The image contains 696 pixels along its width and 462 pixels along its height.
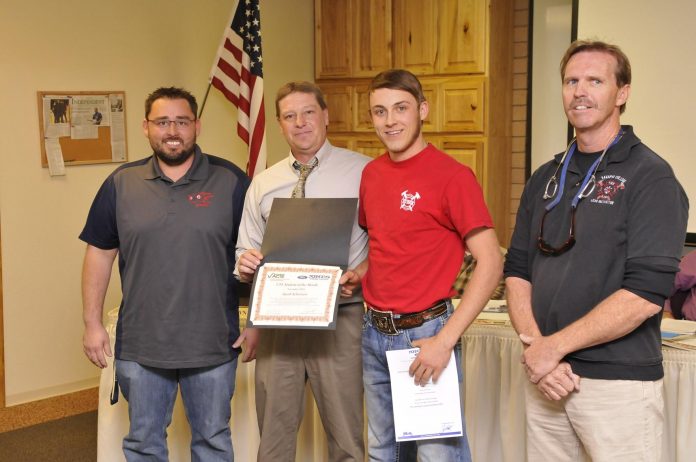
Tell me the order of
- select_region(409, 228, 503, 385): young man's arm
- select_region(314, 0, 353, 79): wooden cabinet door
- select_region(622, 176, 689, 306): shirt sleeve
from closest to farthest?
select_region(622, 176, 689, 306): shirt sleeve < select_region(409, 228, 503, 385): young man's arm < select_region(314, 0, 353, 79): wooden cabinet door

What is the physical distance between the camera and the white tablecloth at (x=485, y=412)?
277 centimetres

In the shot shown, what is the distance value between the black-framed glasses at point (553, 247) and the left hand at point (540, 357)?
0.73ft

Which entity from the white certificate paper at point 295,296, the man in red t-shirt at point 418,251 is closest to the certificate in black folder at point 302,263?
the white certificate paper at point 295,296

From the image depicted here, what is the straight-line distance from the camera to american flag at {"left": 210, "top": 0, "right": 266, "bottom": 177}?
5.05 meters

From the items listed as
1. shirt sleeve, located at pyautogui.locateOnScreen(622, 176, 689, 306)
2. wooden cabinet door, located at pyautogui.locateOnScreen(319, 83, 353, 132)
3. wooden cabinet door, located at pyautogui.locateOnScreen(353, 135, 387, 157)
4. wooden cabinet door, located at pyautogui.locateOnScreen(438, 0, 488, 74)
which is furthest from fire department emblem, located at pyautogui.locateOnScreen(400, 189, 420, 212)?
wooden cabinet door, located at pyautogui.locateOnScreen(319, 83, 353, 132)

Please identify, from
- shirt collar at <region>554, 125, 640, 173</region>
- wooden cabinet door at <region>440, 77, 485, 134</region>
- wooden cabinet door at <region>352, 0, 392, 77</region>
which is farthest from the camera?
wooden cabinet door at <region>352, 0, 392, 77</region>

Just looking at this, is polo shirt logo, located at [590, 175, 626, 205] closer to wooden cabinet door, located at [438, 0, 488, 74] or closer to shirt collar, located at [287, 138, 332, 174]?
shirt collar, located at [287, 138, 332, 174]

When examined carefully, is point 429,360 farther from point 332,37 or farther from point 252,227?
point 332,37

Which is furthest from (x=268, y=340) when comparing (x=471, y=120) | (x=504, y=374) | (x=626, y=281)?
(x=471, y=120)

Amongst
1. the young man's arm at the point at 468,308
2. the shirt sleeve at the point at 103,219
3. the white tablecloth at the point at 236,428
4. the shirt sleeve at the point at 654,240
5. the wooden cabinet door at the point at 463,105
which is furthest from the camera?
the wooden cabinet door at the point at 463,105

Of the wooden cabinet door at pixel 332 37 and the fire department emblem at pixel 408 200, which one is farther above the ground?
A: the wooden cabinet door at pixel 332 37

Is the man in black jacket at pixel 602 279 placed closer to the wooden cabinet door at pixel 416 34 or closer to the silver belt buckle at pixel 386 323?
the silver belt buckle at pixel 386 323

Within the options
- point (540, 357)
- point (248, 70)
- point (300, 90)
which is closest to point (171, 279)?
point (300, 90)

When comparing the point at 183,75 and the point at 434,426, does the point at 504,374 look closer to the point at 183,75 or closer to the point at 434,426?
the point at 434,426
